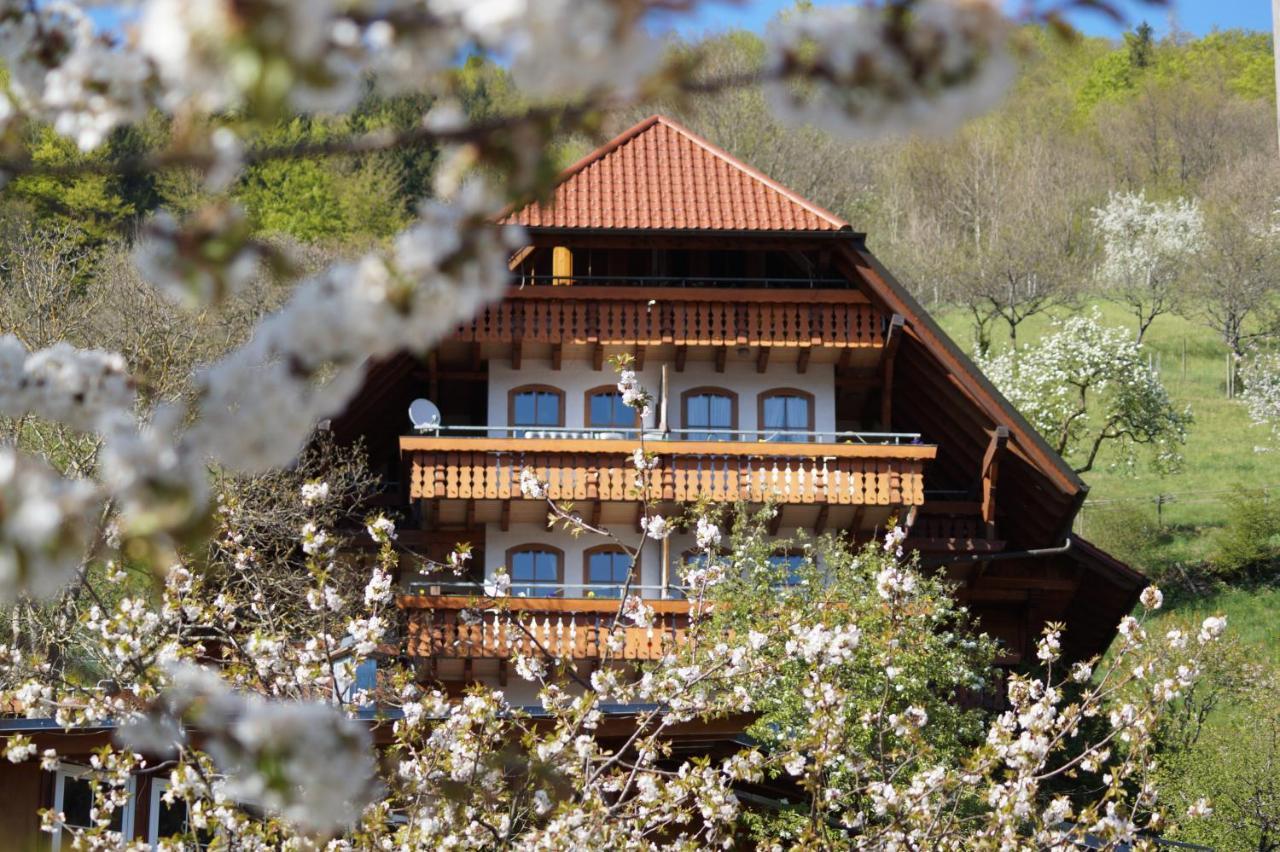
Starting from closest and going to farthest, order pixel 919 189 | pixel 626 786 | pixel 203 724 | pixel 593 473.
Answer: pixel 203 724, pixel 626 786, pixel 593 473, pixel 919 189

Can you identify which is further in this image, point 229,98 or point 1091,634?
point 1091,634

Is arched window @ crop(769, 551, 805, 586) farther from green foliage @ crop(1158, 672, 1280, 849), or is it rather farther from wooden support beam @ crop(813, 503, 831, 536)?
green foliage @ crop(1158, 672, 1280, 849)

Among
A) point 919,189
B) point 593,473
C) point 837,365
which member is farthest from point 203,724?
point 919,189

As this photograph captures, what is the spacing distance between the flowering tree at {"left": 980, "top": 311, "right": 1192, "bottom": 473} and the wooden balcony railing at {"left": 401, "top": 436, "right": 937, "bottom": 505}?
73.5ft

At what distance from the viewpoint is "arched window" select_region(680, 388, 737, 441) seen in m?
25.3

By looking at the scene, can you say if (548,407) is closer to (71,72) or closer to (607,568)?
(607,568)

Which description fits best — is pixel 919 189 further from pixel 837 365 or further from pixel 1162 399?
pixel 837 365

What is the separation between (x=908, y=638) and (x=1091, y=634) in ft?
31.1

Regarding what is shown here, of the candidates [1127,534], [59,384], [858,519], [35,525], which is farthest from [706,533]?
[1127,534]

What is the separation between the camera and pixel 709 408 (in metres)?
25.4

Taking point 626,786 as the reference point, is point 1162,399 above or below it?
above

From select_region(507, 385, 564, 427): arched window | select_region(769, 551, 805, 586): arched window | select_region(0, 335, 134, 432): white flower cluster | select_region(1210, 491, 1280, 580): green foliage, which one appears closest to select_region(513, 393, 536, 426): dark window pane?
select_region(507, 385, 564, 427): arched window

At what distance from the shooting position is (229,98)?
248cm

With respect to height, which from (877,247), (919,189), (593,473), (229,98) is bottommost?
(229,98)
